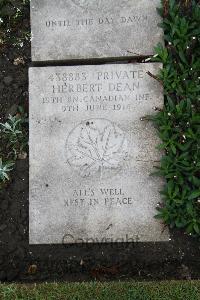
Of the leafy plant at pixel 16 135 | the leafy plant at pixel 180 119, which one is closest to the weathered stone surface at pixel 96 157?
the leafy plant at pixel 180 119

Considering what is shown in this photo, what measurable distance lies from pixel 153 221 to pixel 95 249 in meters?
0.59

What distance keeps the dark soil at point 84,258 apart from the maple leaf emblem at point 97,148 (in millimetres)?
654

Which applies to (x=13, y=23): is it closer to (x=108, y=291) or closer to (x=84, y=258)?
(x=84, y=258)

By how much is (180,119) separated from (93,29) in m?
1.18

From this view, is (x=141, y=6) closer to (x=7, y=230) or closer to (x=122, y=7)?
(x=122, y=7)

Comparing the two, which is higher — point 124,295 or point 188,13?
point 188,13

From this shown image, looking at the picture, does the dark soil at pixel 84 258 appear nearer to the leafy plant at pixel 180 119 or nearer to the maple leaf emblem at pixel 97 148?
the leafy plant at pixel 180 119

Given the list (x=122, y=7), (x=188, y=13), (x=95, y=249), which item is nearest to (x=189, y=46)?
(x=188, y=13)

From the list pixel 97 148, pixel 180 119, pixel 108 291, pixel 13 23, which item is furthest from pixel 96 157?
pixel 13 23

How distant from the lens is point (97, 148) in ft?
13.9

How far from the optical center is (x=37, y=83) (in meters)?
4.37

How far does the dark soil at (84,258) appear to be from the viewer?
13.8ft

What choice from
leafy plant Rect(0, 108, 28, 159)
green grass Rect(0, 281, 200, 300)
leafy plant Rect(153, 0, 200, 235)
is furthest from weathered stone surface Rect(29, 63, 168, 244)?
green grass Rect(0, 281, 200, 300)

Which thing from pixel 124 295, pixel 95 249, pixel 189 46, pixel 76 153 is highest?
pixel 189 46
